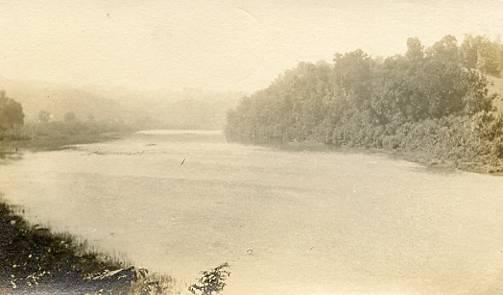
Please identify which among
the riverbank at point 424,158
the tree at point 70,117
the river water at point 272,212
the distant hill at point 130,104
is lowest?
the river water at point 272,212

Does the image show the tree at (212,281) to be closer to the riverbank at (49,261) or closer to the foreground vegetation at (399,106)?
the riverbank at (49,261)

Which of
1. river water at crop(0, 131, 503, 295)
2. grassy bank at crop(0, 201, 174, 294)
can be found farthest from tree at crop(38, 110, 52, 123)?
grassy bank at crop(0, 201, 174, 294)

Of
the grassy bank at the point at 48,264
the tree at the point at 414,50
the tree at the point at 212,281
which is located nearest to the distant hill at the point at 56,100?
the grassy bank at the point at 48,264

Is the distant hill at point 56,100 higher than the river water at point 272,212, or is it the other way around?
the distant hill at point 56,100

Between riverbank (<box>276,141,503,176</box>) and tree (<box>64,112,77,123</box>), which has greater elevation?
tree (<box>64,112,77,123</box>)

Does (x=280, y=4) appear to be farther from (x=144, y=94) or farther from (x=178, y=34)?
(x=144, y=94)

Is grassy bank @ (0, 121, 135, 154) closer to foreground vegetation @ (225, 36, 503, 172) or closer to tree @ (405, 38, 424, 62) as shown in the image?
foreground vegetation @ (225, 36, 503, 172)

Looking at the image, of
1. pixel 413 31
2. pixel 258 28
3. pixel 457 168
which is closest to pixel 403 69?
pixel 413 31
